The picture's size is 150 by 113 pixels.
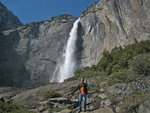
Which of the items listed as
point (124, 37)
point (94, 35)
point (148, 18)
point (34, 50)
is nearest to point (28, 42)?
point (34, 50)

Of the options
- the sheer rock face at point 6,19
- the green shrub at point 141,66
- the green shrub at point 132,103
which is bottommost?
the green shrub at point 132,103

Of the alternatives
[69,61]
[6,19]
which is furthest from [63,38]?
[6,19]

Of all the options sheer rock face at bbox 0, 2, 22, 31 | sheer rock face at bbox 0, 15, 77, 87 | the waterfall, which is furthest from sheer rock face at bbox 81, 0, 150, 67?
sheer rock face at bbox 0, 2, 22, 31

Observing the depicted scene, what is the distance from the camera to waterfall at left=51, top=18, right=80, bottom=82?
39.8 metres

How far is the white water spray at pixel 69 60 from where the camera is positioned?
39.7 metres

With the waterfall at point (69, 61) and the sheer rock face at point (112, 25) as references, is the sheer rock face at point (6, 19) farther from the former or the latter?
the sheer rock face at point (112, 25)

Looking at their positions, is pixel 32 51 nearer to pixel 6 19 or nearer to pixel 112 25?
pixel 6 19

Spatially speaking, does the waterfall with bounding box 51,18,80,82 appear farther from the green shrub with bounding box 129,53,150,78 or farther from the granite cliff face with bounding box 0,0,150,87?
the green shrub with bounding box 129,53,150,78

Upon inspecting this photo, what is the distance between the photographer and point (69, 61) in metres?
41.6

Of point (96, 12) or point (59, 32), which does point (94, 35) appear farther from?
point (59, 32)

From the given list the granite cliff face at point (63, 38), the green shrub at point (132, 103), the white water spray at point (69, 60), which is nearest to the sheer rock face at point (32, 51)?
the granite cliff face at point (63, 38)

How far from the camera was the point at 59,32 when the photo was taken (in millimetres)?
49594

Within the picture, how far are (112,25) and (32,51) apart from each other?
26066 millimetres

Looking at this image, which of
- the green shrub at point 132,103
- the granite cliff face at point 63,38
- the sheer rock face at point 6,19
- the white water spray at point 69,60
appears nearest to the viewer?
the green shrub at point 132,103
